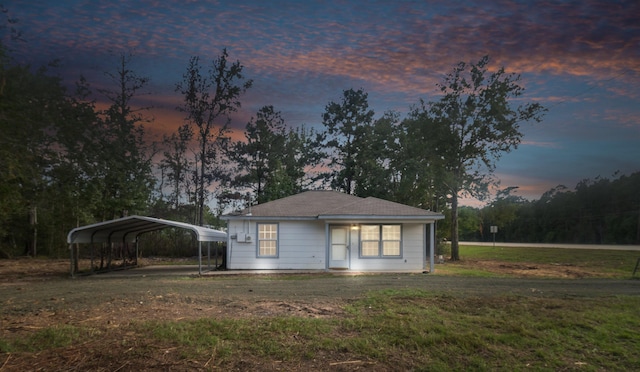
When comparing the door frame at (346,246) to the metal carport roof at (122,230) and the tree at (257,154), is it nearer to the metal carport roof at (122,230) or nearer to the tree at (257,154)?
the metal carport roof at (122,230)

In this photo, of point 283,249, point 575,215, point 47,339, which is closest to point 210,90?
point 283,249

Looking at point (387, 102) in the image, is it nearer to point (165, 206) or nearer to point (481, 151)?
point (481, 151)

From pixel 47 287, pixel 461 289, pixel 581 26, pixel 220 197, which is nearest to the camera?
pixel 461 289

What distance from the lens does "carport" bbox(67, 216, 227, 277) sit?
16.5 meters

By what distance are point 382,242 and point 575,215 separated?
62.1 meters

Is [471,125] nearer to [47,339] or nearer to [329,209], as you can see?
[329,209]

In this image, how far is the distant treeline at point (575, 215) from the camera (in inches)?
2238

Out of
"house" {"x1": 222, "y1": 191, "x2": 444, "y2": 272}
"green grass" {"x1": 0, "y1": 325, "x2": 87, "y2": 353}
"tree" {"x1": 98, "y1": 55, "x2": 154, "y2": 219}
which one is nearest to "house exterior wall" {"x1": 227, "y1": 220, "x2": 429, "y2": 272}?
"house" {"x1": 222, "y1": 191, "x2": 444, "y2": 272}

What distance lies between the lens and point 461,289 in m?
12.0

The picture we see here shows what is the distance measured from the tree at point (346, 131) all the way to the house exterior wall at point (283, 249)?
16.4m

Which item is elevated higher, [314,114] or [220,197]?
[314,114]

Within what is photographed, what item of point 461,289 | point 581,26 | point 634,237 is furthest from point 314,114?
point 634,237

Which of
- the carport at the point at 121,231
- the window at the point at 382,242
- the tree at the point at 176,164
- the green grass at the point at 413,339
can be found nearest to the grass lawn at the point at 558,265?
the window at the point at 382,242

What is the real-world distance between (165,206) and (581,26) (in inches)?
1181
